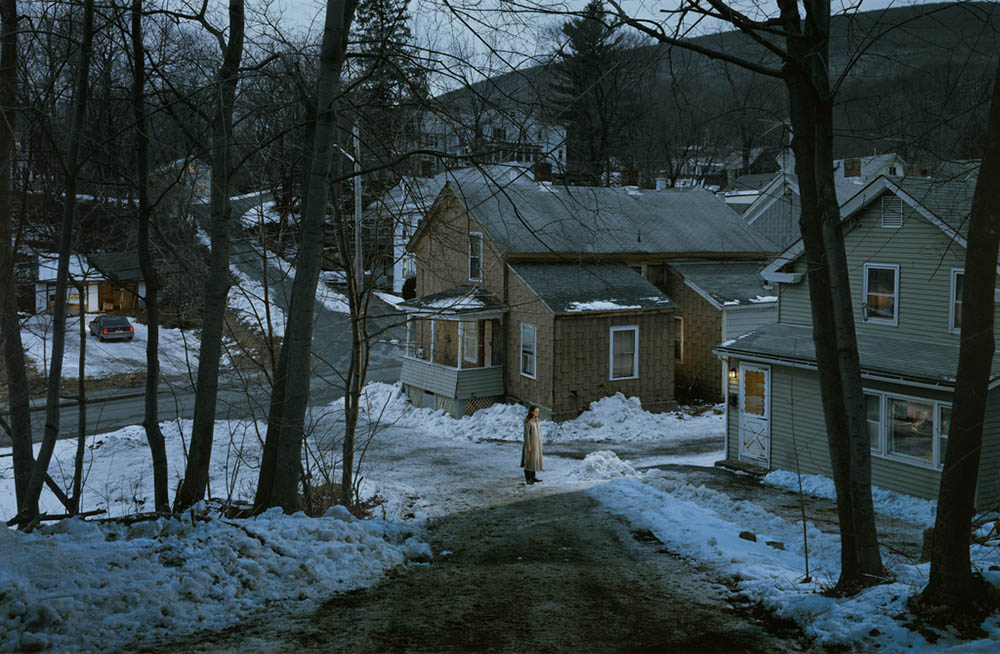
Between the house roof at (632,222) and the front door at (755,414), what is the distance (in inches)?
280

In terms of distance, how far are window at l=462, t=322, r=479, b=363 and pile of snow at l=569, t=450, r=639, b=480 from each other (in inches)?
411

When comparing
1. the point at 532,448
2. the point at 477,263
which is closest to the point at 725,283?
the point at 477,263

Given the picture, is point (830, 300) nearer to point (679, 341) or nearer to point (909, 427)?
point (909, 427)

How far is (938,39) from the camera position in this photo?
8023mm

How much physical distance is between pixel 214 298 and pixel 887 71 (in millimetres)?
7917

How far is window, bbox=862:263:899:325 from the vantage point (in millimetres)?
18375

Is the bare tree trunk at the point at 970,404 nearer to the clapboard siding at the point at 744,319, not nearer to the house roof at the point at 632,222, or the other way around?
the house roof at the point at 632,222

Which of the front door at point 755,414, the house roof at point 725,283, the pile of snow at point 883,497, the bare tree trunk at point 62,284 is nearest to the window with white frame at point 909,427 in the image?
the pile of snow at point 883,497

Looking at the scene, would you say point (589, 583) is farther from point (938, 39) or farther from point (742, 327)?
point (742, 327)

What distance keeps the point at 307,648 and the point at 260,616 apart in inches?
37.4

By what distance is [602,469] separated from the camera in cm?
1717

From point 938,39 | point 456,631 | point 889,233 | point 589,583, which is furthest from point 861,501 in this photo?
point 889,233

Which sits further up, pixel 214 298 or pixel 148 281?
pixel 148 281

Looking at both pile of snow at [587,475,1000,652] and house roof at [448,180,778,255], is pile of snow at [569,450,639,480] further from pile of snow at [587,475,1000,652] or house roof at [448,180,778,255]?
house roof at [448,180,778,255]
